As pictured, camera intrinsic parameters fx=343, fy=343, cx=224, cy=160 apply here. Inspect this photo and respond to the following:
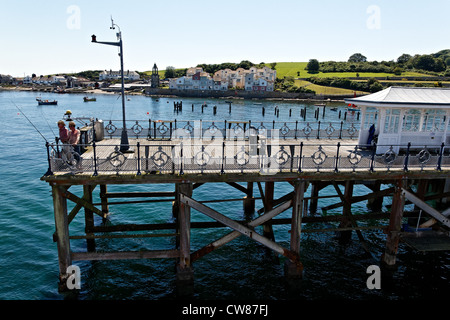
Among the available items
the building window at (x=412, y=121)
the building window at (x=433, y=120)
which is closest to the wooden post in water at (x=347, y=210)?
the building window at (x=412, y=121)

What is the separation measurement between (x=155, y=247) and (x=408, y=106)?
14.7 meters

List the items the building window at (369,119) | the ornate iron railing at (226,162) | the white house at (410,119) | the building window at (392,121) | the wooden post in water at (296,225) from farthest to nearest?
the building window at (369,119), the building window at (392,121), the white house at (410,119), the wooden post in water at (296,225), the ornate iron railing at (226,162)

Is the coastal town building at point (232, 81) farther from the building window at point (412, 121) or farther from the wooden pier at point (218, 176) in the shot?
the wooden pier at point (218, 176)

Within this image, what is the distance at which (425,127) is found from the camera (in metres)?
17.4

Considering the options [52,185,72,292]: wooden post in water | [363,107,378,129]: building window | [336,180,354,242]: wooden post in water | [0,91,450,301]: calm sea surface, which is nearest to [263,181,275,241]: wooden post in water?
[0,91,450,301]: calm sea surface

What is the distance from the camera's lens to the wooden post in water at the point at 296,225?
13453mm

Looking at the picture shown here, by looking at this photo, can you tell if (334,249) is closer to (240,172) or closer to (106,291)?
(240,172)

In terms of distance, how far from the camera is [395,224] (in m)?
14.9

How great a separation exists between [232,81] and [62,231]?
588 ft

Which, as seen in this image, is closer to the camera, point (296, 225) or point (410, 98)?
point (296, 225)

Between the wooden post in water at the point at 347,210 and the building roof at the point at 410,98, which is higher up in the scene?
the building roof at the point at 410,98

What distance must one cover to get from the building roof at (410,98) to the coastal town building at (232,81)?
151310 millimetres

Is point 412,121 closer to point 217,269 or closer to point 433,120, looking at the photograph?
point 433,120

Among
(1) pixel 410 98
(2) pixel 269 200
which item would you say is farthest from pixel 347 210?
(1) pixel 410 98
